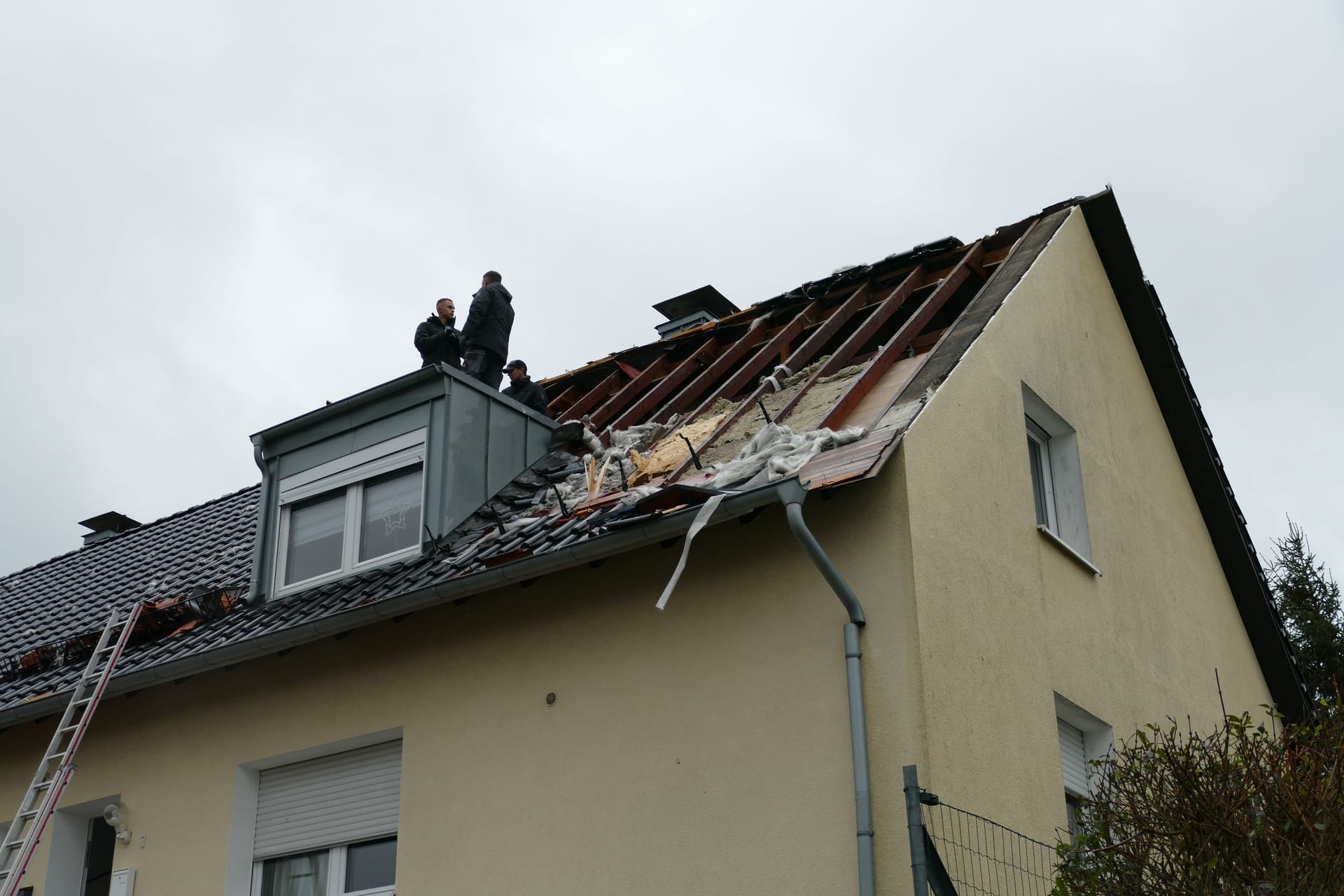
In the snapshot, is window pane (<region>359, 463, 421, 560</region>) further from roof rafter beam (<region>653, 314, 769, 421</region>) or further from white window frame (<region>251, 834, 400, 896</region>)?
white window frame (<region>251, 834, 400, 896</region>)

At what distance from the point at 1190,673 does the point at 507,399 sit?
239 inches

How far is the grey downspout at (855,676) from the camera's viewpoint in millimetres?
6832

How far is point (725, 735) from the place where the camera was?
769 cm

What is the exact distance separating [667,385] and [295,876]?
4854 mm

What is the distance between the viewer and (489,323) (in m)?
12.6

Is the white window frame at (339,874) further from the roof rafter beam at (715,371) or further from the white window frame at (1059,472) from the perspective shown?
the white window frame at (1059,472)

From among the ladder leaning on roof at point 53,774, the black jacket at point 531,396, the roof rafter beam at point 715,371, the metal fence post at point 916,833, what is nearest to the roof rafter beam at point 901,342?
the roof rafter beam at point 715,371

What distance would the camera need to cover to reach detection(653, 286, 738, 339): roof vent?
15.2m

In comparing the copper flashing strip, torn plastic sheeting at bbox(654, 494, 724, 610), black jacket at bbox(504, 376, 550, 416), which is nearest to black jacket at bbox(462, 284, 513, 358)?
black jacket at bbox(504, 376, 550, 416)

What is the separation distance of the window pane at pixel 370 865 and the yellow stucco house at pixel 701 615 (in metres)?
0.02

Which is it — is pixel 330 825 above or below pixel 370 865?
above

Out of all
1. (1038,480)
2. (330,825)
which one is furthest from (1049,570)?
(330,825)

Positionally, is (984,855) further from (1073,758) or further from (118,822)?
(118,822)

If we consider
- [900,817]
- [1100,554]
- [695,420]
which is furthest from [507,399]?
[900,817]
